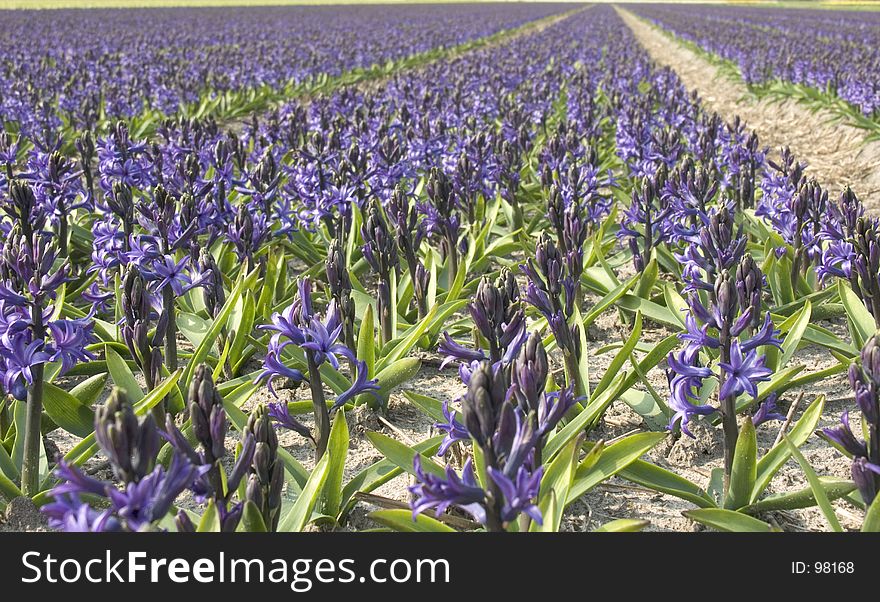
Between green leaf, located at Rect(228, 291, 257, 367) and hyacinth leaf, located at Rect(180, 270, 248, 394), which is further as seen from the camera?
green leaf, located at Rect(228, 291, 257, 367)

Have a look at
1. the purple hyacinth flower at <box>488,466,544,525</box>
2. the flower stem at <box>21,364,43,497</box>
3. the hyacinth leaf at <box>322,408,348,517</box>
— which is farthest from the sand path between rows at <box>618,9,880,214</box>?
the flower stem at <box>21,364,43,497</box>

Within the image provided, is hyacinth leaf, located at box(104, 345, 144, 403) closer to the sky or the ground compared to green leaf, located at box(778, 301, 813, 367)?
closer to the ground

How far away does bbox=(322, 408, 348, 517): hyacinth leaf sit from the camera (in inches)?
122

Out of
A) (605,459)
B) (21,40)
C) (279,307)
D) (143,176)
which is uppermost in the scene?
(21,40)

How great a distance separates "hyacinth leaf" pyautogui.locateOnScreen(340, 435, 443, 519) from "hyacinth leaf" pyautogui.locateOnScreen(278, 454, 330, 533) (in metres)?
0.21

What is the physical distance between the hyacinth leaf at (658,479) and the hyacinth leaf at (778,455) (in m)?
0.21

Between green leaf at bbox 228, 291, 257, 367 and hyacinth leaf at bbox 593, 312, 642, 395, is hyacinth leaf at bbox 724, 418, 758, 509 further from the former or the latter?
green leaf at bbox 228, 291, 257, 367

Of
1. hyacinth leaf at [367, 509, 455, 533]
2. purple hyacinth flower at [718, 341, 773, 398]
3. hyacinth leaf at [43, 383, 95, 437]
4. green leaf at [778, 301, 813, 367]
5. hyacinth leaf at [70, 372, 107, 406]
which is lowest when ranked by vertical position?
hyacinth leaf at [367, 509, 455, 533]

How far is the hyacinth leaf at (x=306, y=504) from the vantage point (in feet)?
9.28

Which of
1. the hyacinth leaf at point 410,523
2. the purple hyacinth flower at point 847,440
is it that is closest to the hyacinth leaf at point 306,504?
the hyacinth leaf at point 410,523

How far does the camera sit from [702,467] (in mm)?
3729
